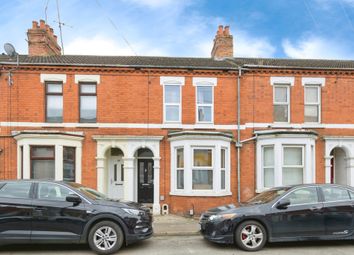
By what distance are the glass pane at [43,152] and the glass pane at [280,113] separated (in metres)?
9.22

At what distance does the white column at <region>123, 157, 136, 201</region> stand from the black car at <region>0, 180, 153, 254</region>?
554 cm

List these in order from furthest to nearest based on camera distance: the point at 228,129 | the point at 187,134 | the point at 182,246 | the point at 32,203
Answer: the point at 228,129 < the point at 187,134 < the point at 182,246 < the point at 32,203

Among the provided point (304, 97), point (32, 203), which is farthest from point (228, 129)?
point (32, 203)

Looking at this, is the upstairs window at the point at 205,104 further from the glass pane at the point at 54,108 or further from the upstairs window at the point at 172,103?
the glass pane at the point at 54,108

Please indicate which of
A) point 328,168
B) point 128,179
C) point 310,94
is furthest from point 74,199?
point 310,94

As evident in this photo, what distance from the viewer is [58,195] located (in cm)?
752

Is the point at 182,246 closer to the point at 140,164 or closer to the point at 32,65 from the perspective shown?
the point at 140,164

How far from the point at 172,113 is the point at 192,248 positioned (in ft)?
22.9

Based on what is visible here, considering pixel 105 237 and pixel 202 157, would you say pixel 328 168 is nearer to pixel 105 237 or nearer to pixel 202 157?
pixel 202 157

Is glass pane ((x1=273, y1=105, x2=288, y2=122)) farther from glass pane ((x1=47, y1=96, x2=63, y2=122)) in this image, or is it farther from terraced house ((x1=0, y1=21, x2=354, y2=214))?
glass pane ((x1=47, y1=96, x2=63, y2=122))

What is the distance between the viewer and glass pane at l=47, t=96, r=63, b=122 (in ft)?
44.2

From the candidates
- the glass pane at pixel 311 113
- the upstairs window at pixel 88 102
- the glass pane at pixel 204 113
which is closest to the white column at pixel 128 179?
the upstairs window at pixel 88 102

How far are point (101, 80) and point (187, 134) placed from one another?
13.9 ft

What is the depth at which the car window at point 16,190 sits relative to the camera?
7.46 m
